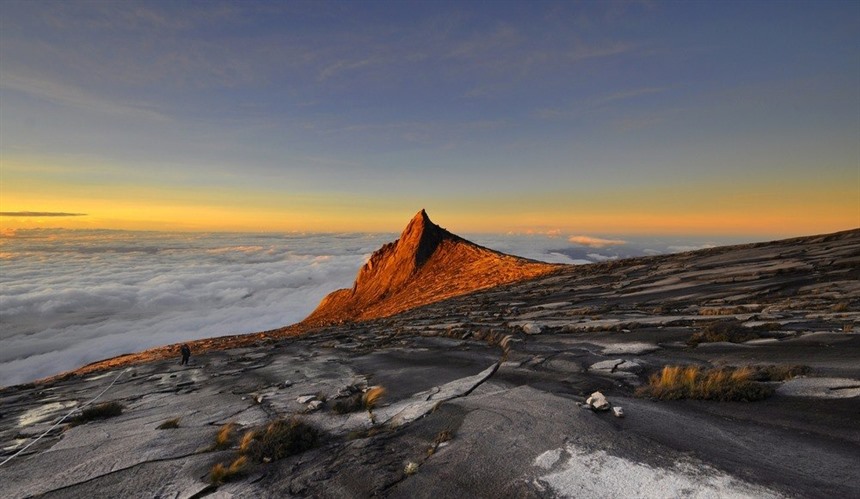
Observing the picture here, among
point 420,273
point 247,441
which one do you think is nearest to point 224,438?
point 247,441

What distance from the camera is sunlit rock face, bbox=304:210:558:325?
4638 cm

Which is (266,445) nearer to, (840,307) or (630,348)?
(630,348)

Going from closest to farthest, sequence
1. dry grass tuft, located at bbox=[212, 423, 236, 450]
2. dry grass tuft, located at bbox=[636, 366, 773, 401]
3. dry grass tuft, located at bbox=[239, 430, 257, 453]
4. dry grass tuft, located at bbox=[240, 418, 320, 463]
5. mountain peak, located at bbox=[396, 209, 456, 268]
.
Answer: dry grass tuft, located at bbox=[240, 418, 320, 463], dry grass tuft, located at bbox=[239, 430, 257, 453], dry grass tuft, located at bbox=[636, 366, 773, 401], dry grass tuft, located at bbox=[212, 423, 236, 450], mountain peak, located at bbox=[396, 209, 456, 268]

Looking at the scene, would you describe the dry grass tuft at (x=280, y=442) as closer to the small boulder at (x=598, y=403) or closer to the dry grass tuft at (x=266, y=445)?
the dry grass tuft at (x=266, y=445)

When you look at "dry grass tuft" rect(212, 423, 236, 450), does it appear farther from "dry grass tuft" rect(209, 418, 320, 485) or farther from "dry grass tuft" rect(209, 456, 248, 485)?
"dry grass tuft" rect(209, 456, 248, 485)

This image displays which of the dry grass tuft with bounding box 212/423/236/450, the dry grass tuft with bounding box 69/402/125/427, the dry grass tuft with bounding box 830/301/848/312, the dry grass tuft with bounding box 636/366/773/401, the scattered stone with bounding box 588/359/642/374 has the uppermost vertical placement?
the dry grass tuft with bounding box 830/301/848/312

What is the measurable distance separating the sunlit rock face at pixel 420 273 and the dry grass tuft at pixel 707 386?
3402 centimetres

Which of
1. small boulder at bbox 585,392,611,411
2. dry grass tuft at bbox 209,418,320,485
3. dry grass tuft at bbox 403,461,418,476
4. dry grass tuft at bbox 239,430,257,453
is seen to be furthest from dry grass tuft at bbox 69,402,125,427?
small boulder at bbox 585,392,611,411

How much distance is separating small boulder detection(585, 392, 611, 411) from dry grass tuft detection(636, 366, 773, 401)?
146cm

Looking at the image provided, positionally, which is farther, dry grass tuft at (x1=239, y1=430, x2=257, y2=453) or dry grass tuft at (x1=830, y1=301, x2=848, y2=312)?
dry grass tuft at (x1=830, y1=301, x2=848, y2=312)

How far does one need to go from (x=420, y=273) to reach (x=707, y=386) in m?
52.8

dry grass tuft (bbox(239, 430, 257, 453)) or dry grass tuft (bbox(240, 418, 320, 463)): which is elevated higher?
dry grass tuft (bbox(240, 418, 320, 463))

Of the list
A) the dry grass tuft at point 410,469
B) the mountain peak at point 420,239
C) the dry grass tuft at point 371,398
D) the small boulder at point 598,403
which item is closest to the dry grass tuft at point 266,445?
the dry grass tuft at point 371,398

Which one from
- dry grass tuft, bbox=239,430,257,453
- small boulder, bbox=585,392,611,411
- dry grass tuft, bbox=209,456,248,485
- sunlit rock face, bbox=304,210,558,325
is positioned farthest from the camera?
sunlit rock face, bbox=304,210,558,325
